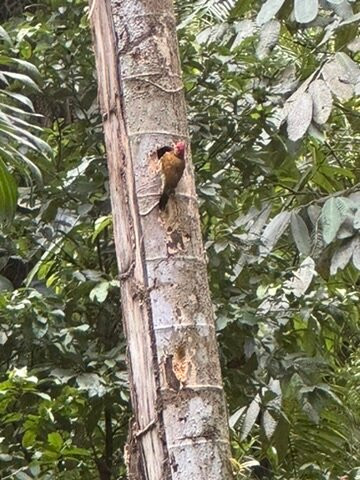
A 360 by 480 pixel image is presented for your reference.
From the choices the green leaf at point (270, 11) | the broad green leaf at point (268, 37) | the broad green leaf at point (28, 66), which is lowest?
the green leaf at point (270, 11)

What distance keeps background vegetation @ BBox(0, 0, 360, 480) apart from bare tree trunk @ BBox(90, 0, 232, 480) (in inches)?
18.3

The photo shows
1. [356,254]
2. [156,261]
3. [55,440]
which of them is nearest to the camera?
[156,261]

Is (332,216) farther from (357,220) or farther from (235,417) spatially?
(235,417)

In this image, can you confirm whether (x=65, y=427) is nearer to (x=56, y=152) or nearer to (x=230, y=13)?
(x=56, y=152)

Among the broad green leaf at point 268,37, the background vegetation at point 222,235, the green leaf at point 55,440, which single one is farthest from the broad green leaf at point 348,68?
the green leaf at point 55,440

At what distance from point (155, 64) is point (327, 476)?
1263mm

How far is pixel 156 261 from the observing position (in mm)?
1077

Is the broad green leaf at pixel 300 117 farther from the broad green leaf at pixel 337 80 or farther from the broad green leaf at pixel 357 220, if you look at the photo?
the broad green leaf at pixel 357 220

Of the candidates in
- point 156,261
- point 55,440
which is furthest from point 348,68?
point 55,440

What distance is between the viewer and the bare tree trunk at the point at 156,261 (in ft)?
3.32

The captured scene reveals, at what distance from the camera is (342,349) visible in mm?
2803

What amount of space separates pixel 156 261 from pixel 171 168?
13 centimetres

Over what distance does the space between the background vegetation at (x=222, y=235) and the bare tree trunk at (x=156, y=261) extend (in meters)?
0.46

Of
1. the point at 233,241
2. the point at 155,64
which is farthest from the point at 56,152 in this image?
the point at 155,64
